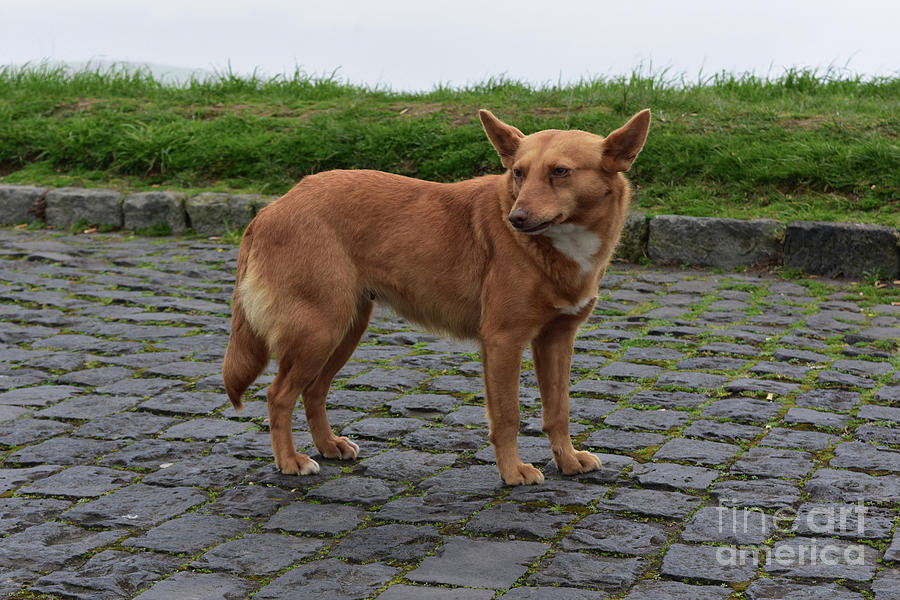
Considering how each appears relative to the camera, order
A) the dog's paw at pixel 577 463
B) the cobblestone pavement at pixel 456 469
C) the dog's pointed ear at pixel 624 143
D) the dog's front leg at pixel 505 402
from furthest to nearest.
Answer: the dog's paw at pixel 577 463, the dog's front leg at pixel 505 402, the dog's pointed ear at pixel 624 143, the cobblestone pavement at pixel 456 469

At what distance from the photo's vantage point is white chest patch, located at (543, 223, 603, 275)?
4145 mm

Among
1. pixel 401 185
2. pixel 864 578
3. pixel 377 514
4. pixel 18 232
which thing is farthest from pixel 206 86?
pixel 864 578

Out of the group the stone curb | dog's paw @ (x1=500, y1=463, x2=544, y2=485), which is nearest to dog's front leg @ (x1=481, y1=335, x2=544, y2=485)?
dog's paw @ (x1=500, y1=463, x2=544, y2=485)

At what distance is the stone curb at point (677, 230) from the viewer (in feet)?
26.0

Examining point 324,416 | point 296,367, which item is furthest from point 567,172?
point 324,416

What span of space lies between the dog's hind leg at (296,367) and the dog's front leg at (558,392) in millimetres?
875

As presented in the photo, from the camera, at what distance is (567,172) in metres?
4.05

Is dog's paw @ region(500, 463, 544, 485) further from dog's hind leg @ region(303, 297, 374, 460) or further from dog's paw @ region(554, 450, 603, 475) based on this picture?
dog's hind leg @ region(303, 297, 374, 460)

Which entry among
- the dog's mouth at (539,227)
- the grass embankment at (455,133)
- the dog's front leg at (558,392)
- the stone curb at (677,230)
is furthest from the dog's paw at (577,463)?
the grass embankment at (455,133)

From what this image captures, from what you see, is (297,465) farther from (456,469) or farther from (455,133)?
(455,133)

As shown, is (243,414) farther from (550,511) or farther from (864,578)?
(864,578)

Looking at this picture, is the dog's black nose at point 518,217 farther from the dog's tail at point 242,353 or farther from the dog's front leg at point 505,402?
the dog's tail at point 242,353

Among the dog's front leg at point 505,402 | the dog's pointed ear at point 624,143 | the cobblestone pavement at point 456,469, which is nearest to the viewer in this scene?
the cobblestone pavement at point 456,469

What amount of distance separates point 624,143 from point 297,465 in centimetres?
192
